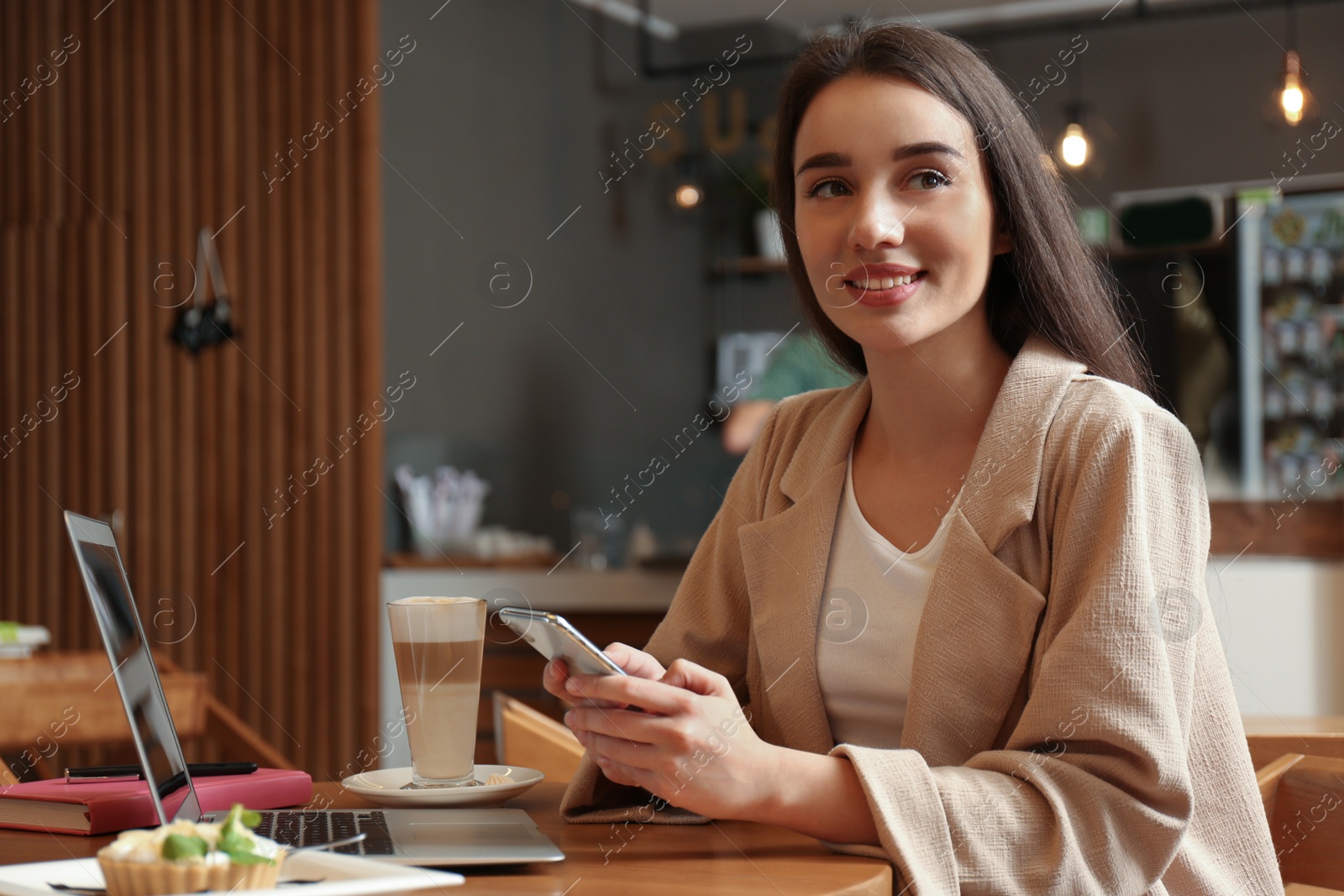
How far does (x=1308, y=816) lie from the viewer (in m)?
1.35

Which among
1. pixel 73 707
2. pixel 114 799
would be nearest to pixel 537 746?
pixel 114 799

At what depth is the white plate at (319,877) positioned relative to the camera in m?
0.83

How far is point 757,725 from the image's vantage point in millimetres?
1419

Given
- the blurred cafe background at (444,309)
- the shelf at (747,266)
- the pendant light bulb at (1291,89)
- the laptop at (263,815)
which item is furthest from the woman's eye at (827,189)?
the shelf at (747,266)

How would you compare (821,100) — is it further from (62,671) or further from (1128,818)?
(62,671)

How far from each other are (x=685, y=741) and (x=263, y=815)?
395 millimetres

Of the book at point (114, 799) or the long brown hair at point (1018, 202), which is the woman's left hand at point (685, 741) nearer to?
the book at point (114, 799)

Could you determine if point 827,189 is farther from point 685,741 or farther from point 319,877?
point 319,877

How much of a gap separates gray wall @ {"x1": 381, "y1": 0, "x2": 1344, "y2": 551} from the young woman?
120 inches

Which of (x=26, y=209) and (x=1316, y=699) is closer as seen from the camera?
(x=1316, y=699)

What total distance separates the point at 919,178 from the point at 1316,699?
3.15 metres

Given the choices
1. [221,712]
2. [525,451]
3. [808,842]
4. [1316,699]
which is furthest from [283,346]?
[808,842]

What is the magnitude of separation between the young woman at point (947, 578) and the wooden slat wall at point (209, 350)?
9.66ft

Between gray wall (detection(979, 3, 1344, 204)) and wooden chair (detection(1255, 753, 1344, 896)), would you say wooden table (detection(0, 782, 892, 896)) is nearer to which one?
wooden chair (detection(1255, 753, 1344, 896))
